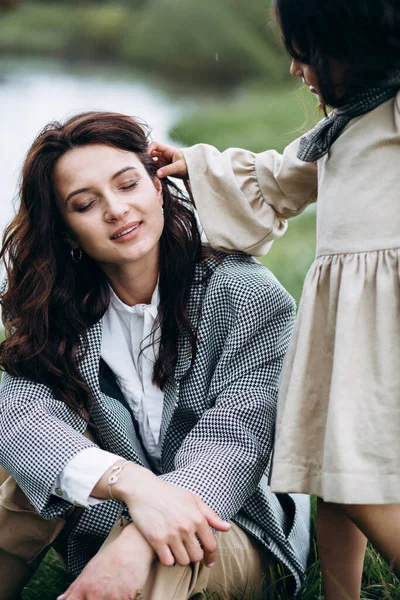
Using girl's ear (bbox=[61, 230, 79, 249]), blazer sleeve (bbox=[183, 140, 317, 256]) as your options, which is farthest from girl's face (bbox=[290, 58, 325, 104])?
girl's ear (bbox=[61, 230, 79, 249])

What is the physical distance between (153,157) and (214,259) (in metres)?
0.31

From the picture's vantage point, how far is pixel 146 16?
23.7m

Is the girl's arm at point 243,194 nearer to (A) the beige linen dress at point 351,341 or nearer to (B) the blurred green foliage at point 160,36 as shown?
(A) the beige linen dress at point 351,341

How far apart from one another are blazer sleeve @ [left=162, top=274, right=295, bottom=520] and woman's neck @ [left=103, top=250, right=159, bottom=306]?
10.5 inches

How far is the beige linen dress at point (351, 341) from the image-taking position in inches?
72.1

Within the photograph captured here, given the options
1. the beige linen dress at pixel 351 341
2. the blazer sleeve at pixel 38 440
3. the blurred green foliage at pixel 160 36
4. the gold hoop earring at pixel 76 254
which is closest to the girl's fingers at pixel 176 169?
the gold hoop earring at pixel 76 254

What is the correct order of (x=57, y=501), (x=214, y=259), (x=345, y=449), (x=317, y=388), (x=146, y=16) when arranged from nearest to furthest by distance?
(x=345, y=449) < (x=317, y=388) < (x=57, y=501) < (x=214, y=259) < (x=146, y=16)

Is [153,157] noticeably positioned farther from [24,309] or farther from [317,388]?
[317,388]

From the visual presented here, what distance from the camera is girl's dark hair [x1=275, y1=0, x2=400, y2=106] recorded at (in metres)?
1.79

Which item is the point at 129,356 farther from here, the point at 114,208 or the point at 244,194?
the point at 244,194

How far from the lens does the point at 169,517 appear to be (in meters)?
2.00

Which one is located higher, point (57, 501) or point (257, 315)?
point (257, 315)

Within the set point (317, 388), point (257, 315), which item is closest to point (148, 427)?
point (257, 315)

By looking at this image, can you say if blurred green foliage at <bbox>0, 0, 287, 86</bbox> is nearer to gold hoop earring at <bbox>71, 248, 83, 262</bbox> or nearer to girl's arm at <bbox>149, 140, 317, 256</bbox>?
gold hoop earring at <bbox>71, 248, 83, 262</bbox>
